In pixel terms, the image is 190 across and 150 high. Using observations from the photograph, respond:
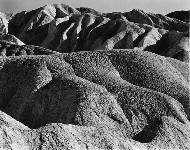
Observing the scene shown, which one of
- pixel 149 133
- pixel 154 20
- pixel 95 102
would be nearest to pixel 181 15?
pixel 154 20

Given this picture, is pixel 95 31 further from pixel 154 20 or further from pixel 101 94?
pixel 101 94

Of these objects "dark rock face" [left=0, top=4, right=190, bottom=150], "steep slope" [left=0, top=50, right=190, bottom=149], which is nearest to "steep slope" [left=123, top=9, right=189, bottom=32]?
"dark rock face" [left=0, top=4, right=190, bottom=150]

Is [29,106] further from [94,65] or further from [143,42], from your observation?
[143,42]

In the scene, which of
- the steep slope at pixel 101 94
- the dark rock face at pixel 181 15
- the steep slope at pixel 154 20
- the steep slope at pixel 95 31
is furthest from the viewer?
the dark rock face at pixel 181 15

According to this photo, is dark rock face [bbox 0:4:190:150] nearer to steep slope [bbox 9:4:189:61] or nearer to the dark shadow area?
the dark shadow area

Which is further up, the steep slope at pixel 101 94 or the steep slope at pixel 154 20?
the steep slope at pixel 101 94

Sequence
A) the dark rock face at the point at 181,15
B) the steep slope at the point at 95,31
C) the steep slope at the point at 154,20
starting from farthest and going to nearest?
the dark rock face at the point at 181,15
the steep slope at the point at 154,20
the steep slope at the point at 95,31

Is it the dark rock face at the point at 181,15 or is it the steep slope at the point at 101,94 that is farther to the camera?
the dark rock face at the point at 181,15

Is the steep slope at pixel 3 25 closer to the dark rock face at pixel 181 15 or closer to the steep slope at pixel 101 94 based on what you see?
the dark rock face at pixel 181 15

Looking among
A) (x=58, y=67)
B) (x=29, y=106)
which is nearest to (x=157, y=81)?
(x=58, y=67)

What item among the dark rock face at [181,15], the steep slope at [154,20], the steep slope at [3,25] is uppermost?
the steep slope at [154,20]

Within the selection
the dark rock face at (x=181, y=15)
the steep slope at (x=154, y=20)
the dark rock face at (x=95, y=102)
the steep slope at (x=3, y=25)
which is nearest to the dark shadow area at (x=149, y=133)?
the dark rock face at (x=95, y=102)
